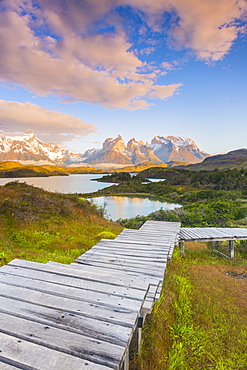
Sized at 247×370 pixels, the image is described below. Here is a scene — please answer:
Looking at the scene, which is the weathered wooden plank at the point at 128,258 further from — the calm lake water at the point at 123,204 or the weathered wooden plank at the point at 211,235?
the calm lake water at the point at 123,204

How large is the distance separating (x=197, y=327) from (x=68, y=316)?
10.8 feet

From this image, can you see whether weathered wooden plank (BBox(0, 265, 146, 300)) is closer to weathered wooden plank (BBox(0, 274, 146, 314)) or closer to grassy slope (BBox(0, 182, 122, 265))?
weathered wooden plank (BBox(0, 274, 146, 314))

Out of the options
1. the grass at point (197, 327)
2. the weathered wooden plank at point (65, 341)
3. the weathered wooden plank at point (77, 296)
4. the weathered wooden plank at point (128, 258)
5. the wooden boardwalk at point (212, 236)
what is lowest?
the wooden boardwalk at point (212, 236)

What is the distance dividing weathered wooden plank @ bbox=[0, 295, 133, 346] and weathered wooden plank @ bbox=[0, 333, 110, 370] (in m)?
0.34

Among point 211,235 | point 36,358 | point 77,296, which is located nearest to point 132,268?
point 77,296

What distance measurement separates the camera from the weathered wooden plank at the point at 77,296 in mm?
2822

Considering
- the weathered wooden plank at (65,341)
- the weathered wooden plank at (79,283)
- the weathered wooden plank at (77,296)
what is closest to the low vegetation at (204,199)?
the weathered wooden plank at (79,283)

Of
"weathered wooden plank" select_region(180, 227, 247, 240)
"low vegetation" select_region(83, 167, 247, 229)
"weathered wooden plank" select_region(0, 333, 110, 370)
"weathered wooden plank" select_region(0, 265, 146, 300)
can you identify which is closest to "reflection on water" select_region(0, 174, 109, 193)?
"low vegetation" select_region(83, 167, 247, 229)

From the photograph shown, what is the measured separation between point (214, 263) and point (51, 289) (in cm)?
931

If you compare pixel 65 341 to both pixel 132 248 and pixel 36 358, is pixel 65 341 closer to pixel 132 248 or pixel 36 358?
pixel 36 358

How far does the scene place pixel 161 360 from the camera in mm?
3463

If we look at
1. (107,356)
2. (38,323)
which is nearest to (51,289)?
(38,323)

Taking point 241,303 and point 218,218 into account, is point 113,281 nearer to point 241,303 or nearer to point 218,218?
point 241,303

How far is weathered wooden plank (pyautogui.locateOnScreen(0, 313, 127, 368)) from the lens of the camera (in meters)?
2.03
